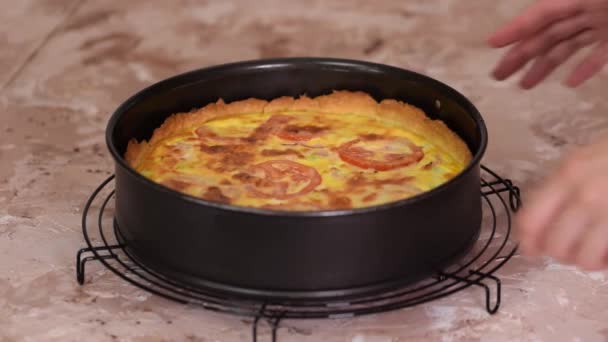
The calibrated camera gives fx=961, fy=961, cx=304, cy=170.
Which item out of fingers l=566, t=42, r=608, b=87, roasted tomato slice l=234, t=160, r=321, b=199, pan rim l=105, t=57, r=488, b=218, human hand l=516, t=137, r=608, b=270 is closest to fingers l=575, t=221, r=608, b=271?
human hand l=516, t=137, r=608, b=270

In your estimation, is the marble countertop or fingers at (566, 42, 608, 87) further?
fingers at (566, 42, 608, 87)

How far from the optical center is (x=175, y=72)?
3.02 metres

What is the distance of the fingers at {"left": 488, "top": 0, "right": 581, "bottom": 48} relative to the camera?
213 centimetres

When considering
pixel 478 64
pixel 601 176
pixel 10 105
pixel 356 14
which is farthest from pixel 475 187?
pixel 356 14

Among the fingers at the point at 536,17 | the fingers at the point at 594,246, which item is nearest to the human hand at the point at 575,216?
the fingers at the point at 594,246

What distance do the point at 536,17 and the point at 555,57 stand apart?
0.45 ft

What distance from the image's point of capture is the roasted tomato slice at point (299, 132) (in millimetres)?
2203

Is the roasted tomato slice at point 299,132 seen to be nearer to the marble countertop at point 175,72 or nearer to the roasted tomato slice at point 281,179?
the roasted tomato slice at point 281,179

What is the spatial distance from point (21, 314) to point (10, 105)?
1.07 metres

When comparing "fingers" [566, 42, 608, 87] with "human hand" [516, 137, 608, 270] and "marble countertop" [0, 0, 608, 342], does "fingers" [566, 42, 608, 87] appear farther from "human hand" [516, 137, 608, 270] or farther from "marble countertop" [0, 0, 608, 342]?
"human hand" [516, 137, 608, 270]

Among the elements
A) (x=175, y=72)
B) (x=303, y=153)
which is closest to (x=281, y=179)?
(x=303, y=153)

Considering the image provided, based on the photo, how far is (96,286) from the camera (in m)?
1.93

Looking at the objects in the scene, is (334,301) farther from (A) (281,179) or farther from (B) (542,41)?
(B) (542,41)

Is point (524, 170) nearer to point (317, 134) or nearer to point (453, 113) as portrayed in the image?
point (453, 113)
